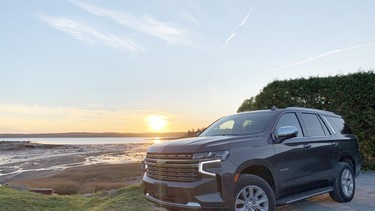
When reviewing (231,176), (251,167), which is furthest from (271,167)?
(231,176)

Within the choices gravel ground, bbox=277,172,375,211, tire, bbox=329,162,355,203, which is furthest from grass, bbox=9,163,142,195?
tire, bbox=329,162,355,203

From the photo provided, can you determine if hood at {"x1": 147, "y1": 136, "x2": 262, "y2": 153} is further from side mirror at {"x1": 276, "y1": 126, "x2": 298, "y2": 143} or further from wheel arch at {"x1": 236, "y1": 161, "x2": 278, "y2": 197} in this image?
side mirror at {"x1": 276, "y1": 126, "x2": 298, "y2": 143}

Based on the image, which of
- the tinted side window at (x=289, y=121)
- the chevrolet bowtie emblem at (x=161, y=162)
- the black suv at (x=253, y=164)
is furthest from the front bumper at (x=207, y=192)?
the tinted side window at (x=289, y=121)

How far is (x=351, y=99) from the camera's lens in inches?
506

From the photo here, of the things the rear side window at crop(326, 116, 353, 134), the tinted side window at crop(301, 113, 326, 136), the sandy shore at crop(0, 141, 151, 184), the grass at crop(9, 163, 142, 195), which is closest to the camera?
the tinted side window at crop(301, 113, 326, 136)

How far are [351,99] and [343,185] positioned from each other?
5973 millimetres

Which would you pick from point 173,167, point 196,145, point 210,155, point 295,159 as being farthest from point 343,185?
point 173,167

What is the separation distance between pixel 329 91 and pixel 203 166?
9.41 metres

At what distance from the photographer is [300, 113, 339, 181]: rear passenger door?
723 centimetres

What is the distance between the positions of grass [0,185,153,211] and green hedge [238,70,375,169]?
25.2 feet

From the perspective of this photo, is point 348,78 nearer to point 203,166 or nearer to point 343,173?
point 343,173

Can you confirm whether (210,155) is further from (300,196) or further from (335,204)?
(335,204)

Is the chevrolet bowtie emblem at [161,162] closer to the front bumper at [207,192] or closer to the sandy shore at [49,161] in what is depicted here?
the front bumper at [207,192]

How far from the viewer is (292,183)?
645cm
